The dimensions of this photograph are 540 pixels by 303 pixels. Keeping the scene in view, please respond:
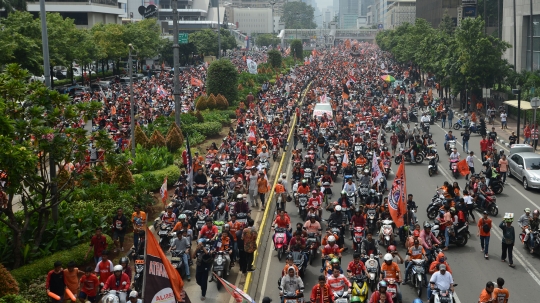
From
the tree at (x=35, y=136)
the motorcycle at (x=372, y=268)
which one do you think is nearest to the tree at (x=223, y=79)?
the tree at (x=35, y=136)

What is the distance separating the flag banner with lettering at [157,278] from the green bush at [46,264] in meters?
4.55

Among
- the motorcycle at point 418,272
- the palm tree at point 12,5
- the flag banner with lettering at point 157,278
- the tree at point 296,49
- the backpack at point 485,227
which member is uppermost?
the palm tree at point 12,5

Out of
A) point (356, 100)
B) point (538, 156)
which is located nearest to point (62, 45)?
Result: point (356, 100)

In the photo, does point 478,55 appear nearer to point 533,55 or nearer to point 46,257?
point 533,55

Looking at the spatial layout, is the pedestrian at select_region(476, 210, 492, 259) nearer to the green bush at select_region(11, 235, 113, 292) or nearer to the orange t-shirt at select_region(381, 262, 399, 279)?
the orange t-shirt at select_region(381, 262, 399, 279)

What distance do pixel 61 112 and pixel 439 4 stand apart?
310ft

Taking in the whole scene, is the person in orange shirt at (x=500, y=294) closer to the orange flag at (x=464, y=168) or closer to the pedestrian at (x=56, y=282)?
the pedestrian at (x=56, y=282)

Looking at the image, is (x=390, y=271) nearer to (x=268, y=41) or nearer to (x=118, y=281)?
(x=118, y=281)

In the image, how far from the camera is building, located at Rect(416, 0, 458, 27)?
99.9 m

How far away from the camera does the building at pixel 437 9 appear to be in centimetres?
9994

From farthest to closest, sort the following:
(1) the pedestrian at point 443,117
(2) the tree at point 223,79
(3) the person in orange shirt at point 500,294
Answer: (2) the tree at point 223,79
(1) the pedestrian at point 443,117
(3) the person in orange shirt at point 500,294

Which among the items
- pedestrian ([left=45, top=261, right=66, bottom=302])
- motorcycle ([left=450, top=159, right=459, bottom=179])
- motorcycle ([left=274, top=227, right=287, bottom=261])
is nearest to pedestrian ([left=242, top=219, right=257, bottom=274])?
motorcycle ([left=274, top=227, right=287, bottom=261])

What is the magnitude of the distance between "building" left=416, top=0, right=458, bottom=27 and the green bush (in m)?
86.2

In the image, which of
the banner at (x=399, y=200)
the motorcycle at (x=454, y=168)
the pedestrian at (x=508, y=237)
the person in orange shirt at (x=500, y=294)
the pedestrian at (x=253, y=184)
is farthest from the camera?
the motorcycle at (x=454, y=168)
